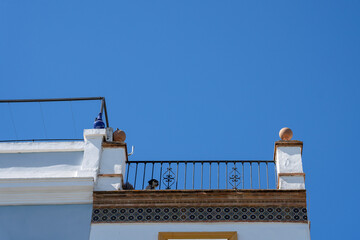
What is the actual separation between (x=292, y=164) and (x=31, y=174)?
3.56 m

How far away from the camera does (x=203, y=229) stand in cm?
1042

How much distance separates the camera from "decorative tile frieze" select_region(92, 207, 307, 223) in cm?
1048

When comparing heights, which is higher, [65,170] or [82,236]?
[65,170]

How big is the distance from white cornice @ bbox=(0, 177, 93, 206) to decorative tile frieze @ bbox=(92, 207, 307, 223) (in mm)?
356

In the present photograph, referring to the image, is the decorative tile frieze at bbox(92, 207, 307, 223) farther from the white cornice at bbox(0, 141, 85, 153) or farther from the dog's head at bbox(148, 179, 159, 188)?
the white cornice at bbox(0, 141, 85, 153)

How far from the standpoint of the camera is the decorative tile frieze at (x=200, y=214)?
34.4 feet

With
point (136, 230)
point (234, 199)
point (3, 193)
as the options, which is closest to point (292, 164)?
point (234, 199)

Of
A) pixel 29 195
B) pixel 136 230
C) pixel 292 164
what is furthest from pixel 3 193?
pixel 292 164

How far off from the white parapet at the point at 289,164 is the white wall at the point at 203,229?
64 cm

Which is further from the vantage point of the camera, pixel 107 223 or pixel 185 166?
pixel 185 166

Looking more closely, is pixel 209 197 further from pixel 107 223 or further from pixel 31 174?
pixel 31 174

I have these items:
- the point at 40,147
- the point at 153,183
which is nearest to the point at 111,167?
the point at 153,183

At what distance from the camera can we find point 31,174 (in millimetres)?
11133

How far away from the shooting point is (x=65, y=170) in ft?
36.6
